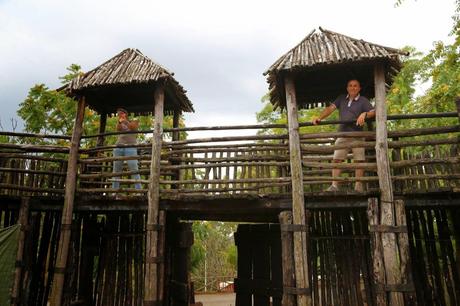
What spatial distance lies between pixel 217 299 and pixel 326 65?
42.3ft

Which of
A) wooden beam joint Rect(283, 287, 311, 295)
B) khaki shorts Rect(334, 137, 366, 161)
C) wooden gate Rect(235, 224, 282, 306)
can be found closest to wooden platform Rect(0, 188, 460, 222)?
khaki shorts Rect(334, 137, 366, 161)

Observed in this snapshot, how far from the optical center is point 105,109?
29.1ft

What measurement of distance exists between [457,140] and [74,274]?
7.73 m

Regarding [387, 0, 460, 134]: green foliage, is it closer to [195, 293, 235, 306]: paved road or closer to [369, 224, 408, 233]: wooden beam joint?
[369, 224, 408, 233]: wooden beam joint

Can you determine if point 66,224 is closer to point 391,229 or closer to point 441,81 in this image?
point 391,229

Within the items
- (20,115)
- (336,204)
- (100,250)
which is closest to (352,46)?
(336,204)

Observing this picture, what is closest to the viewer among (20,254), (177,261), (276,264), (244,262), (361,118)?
(361,118)

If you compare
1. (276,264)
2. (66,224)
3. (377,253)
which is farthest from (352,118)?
(66,224)

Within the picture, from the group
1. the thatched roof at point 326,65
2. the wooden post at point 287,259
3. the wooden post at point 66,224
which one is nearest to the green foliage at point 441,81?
the thatched roof at point 326,65

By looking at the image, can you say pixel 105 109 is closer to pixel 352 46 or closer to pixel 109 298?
pixel 109 298

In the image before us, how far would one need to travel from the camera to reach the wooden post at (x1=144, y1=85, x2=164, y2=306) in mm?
6309

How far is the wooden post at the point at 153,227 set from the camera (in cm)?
631

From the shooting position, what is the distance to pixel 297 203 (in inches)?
237

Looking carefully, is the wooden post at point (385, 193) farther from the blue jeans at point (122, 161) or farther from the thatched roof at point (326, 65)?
the blue jeans at point (122, 161)
